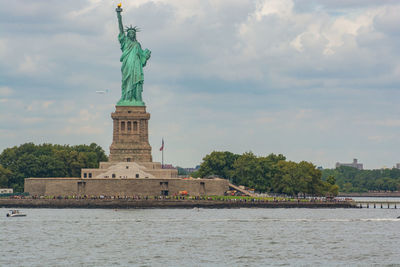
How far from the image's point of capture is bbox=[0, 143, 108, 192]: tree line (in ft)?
502

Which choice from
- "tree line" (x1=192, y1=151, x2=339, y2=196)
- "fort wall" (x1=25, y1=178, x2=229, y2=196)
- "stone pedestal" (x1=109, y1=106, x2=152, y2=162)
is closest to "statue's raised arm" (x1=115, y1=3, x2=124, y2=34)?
"stone pedestal" (x1=109, y1=106, x2=152, y2=162)

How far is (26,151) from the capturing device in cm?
15925

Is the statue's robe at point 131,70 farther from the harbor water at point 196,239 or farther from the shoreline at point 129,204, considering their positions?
the harbor water at point 196,239

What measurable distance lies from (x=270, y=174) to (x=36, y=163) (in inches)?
→ 1500

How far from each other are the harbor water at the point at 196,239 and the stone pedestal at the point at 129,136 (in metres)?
24.6

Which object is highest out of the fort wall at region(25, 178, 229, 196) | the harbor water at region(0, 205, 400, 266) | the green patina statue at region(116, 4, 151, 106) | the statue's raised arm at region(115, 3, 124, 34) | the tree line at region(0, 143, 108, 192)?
the statue's raised arm at region(115, 3, 124, 34)

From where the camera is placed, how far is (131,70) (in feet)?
474

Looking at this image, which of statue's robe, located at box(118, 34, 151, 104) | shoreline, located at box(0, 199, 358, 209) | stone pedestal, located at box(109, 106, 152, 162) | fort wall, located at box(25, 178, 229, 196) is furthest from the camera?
statue's robe, located at box(118, 34, 151, 104)

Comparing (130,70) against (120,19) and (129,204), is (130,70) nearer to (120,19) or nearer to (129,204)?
(120,19)

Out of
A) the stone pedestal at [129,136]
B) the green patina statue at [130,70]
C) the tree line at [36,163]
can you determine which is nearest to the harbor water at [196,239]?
the stone pedestal at [129,136]

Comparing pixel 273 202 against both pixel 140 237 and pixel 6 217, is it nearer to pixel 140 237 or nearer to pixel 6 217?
pixel 6 217

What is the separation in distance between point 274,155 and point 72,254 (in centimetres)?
10475

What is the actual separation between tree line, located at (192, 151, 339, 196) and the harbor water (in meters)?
37.0

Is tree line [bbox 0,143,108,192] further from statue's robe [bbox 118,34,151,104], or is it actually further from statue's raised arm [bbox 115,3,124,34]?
statue's raised arm [bbox 115,3,124,34]
